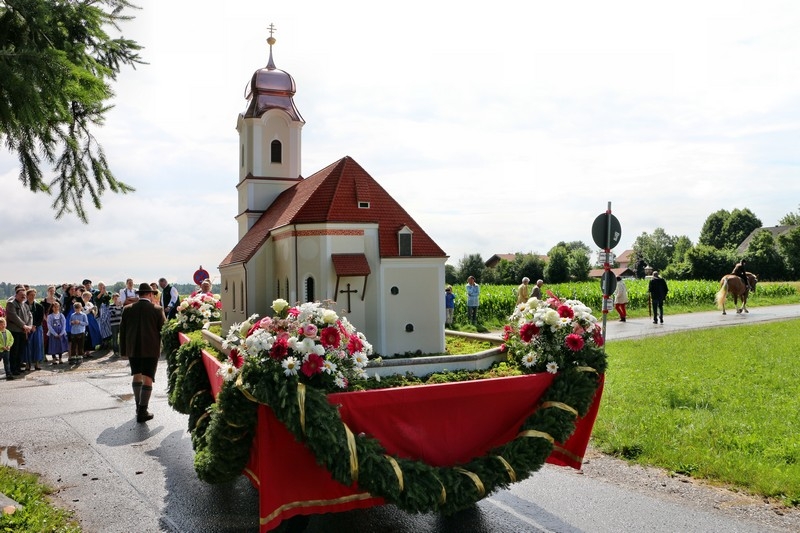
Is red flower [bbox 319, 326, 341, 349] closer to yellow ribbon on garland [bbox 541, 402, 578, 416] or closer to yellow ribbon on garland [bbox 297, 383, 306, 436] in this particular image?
yellow ribbon on garland [bbox 297, 383, 306, 436]

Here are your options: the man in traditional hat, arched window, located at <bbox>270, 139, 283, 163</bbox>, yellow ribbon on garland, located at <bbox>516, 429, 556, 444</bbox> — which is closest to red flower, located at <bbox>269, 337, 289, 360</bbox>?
yellow ribbon on garland, located at <bbox>516, 429, 556, 444</bbox>

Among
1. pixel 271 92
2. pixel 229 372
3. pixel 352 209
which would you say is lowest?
pixel 229 372

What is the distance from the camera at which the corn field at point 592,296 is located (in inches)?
1143

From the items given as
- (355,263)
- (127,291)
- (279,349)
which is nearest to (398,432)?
(279,349)

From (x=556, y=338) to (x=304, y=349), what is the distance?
2.62m

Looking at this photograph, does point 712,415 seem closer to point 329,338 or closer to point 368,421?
point 368,421

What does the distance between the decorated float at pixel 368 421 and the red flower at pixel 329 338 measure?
0.04 ft

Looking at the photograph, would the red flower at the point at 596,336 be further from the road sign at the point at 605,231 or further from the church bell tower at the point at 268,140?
the church bell tower at the point at 268,140

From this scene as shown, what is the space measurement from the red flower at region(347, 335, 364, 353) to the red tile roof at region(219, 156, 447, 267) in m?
4.54

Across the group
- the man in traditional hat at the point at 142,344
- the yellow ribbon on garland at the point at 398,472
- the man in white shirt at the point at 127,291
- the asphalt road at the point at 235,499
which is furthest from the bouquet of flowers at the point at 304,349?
the man in white shirt at the point at 127,291

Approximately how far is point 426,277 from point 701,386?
17.4ft

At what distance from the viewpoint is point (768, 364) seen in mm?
13703

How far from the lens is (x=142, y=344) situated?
11.2 m

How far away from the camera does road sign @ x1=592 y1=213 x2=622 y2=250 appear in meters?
11.1
